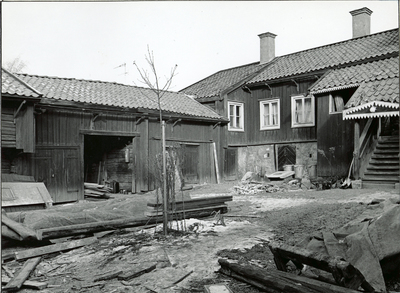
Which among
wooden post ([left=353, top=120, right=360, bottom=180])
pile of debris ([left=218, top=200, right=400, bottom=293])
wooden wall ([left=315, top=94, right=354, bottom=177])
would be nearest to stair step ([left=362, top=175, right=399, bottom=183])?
wooden post ([left=353, top=120, right=360, bottom=180])

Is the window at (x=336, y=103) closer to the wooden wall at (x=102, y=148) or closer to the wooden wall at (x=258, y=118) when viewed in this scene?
the wooden wall at (x=258, y=118)

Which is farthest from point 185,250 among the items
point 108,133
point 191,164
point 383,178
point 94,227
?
point 191,164

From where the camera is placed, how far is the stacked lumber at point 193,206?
25.8 ft

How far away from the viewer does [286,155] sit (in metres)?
17.9

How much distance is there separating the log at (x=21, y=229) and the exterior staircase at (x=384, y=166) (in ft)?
34.0

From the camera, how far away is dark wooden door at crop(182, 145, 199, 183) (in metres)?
17.2

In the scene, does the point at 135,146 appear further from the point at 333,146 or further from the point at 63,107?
the point at 333,146

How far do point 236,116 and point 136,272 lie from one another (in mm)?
15882

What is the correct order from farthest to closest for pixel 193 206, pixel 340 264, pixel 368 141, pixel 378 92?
pixel 368 141 → pixel 378 92 → pixel 193 206 → pixel 340 264

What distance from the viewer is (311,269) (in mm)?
4562

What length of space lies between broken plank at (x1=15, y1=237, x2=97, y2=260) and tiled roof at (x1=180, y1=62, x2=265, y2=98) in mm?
14353

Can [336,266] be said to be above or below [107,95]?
Answer: below

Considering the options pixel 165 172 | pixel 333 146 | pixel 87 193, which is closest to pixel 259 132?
pixel 333 146

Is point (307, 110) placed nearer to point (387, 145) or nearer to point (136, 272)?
point (387, 145)
